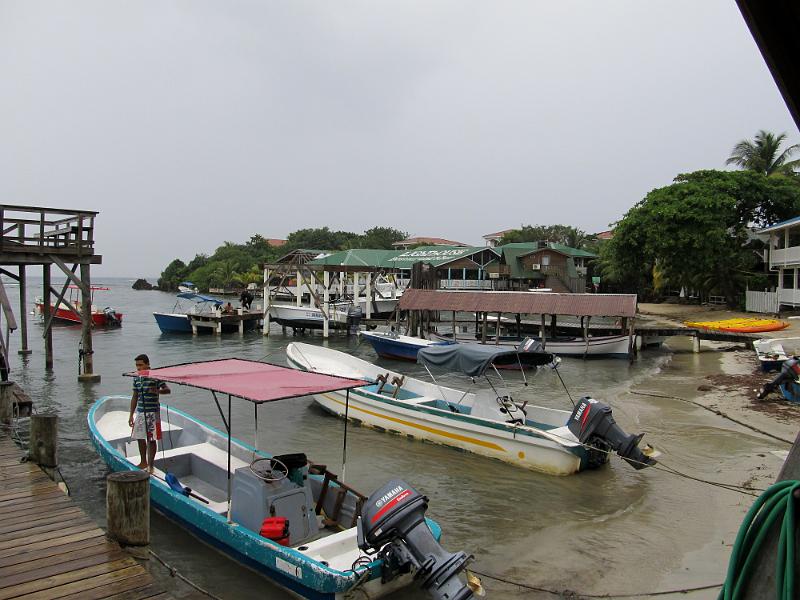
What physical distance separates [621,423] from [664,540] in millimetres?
6614

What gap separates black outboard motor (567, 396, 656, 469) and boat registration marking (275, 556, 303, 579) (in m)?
6.24

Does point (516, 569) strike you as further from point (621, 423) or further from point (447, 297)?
point (447, 297)

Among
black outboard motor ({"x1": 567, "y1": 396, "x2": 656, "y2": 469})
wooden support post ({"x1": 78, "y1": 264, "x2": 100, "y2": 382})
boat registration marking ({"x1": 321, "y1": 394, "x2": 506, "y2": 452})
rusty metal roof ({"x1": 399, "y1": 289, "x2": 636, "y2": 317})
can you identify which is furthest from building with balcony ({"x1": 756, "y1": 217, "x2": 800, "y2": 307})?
wooden support post ({"x1": 78, "y1": 264, "x2": 100, "y2": 382})

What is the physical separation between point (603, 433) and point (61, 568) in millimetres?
8549

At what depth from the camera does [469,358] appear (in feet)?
40.9

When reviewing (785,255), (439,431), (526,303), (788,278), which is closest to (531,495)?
(439,431)

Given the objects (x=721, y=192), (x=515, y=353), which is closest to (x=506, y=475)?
(x=515, y=353)

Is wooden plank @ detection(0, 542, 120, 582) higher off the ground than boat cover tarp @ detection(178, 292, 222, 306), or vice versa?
boat cover tarp @ detection(178, 292, 222, 306)

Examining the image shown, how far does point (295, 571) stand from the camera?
6.11 meters

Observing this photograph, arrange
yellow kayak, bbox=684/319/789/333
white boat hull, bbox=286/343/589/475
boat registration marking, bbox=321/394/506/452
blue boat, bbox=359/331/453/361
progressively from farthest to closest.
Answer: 1. blue boat, bbox=359/331/453/361
2. yellow kayak, bbox=684/319/789/333
3. boat registration marking, bbox=321/394/506/452
4. white boat hull, bbox=286/343/589/475

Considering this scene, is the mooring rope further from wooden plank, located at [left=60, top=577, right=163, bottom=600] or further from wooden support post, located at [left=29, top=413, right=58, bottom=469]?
wooden support post, located at [left=29, top=413, right=58, bottom=469]

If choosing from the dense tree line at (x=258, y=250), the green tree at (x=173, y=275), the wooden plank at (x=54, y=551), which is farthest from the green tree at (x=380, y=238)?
the wooden plank at (x=54, y=551)

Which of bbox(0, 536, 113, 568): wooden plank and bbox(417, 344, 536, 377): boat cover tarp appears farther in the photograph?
bbox(417, 344, 536, 377): boat cover tarp

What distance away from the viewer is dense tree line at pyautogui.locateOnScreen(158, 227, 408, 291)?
83.1 metres
